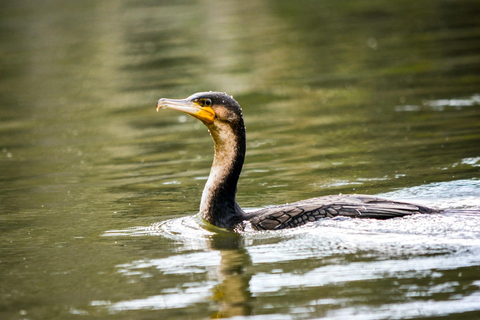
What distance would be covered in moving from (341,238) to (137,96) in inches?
439

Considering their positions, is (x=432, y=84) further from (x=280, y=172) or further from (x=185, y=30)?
(x=185, y=30)

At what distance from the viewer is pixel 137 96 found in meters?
17.2

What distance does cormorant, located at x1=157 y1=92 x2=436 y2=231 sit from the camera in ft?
22.7

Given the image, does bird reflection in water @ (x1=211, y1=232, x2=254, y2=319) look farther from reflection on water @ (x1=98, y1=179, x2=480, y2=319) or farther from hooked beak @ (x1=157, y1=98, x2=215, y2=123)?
hooked beak @ (x1=157, y1=98, x2=215, y2=123)

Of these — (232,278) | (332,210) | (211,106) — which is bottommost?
(232,278)

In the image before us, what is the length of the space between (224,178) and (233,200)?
0.80 feet

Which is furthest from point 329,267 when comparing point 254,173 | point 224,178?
point 254,173

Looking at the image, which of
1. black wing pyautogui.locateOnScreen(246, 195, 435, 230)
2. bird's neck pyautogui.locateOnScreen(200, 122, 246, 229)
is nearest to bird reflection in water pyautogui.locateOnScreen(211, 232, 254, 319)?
bird's neck pyautogui.locateOnScreen(200, 122, 246, 229)

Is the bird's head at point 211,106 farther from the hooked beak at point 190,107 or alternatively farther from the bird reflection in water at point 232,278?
the bird reflection in water at point 232,278

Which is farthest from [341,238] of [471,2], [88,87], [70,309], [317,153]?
[471,2]

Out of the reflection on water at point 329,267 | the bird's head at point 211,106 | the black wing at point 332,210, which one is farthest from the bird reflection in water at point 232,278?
the bird's head at point 211,106

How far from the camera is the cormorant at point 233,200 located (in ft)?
22.7

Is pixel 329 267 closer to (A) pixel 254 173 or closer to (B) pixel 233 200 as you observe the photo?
(B) pixel 233 200

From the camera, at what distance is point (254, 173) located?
33.4 ft
